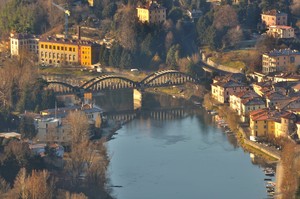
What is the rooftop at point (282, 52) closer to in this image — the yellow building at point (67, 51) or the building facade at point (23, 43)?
the yellow building at point (67, 51)

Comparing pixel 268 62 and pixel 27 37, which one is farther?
pixel 27 37

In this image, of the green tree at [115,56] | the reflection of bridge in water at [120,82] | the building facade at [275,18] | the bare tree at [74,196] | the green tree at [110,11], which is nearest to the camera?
the bare tree at [74,196]

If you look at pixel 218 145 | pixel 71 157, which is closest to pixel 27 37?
pixel 218 145

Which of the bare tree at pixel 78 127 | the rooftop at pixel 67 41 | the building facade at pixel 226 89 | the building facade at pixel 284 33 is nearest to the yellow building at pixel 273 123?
the building facade at pixel 226 89

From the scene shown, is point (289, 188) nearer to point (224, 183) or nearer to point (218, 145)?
point (224, 183)

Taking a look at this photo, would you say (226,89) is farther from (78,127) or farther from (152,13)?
(152,13)

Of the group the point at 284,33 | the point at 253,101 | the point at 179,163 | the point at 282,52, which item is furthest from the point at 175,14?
the point at 179,163

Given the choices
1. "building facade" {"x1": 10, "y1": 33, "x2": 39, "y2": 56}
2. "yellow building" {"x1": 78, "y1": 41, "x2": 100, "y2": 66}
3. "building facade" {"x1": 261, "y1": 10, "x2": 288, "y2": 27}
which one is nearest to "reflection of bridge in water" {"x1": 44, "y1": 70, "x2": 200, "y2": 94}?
"yellow building" {"x1": 78, "y1": 41, "x2": 100, "y2": 66}
